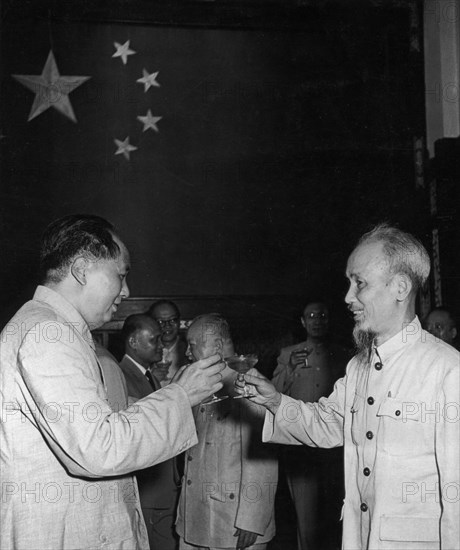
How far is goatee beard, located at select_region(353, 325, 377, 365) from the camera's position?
2654 mm

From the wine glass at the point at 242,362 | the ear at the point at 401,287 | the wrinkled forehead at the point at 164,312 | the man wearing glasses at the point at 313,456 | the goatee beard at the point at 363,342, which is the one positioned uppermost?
the wrinkled forehead at the point at 164,312

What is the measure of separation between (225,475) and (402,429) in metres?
1.50

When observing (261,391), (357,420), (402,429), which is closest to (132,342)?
(261,391)

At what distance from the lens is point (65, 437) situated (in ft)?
6.38

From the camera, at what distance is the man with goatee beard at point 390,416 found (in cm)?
224

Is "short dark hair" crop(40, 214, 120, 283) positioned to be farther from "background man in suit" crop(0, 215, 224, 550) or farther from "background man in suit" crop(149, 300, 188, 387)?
"background man in suit" crop(149, 300, 188, 387)

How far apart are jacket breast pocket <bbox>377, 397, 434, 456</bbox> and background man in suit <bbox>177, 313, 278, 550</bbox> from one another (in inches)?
50.9

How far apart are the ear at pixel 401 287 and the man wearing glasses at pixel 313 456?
2.68 meters

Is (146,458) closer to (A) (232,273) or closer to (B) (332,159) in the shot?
(A) (232,273)

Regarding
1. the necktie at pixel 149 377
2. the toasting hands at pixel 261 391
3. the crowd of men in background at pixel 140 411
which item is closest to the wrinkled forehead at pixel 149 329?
the necktie at pixel 149 377

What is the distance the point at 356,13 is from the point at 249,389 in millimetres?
6066

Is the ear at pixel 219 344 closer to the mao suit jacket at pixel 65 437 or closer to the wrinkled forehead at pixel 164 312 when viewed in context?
the mao suit jacket at pixel 65 437

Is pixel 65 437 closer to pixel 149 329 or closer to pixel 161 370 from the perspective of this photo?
pixel 149 329

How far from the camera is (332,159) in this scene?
7516mm
